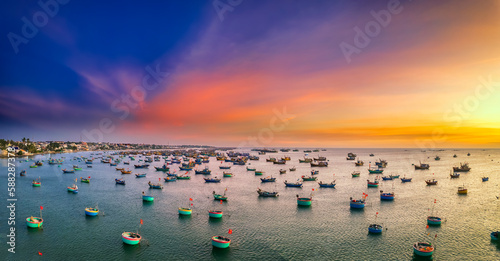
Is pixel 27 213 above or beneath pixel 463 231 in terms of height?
above

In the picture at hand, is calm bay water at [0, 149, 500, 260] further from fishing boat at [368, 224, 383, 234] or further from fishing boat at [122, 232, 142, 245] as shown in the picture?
fishing boat at [368, 224, 383, 234]

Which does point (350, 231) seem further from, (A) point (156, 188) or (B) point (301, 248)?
(A) point (156, 188)

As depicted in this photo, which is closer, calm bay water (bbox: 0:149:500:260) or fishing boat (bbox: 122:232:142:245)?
calm bay water (bbox: 0:149:500:260)

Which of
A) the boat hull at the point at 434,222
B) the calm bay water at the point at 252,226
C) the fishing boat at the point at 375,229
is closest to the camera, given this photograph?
the calm bay water at the point at 252,226

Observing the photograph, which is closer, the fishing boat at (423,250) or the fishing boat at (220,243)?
the fishing boat at (423,250)

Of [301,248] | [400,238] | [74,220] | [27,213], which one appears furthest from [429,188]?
[27,213]

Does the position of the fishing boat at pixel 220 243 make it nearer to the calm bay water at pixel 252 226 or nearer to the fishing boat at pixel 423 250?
the calm bay water at pixel 252 226

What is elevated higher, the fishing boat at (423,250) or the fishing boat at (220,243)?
the fishing boat at (220,243)

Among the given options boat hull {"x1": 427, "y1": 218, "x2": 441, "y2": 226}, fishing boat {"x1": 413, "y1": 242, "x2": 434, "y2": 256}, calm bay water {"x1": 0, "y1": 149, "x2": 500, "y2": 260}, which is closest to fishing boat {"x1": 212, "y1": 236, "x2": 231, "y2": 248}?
calm bay water {"x1": 0, "y1": 149, "x2": 500, "y2": 260}

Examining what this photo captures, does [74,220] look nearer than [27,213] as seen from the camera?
Yes

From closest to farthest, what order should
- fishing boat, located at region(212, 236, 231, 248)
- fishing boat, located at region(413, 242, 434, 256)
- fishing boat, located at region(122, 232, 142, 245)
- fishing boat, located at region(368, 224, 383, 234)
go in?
fishing boat, located at region(413, 242, 434, 256), fishing boat, located at region(212, 236, 231, 248), fishing boat, located at region(122, 232, 142, 245), fishing boat, located at region(368, 224, 383, 234)

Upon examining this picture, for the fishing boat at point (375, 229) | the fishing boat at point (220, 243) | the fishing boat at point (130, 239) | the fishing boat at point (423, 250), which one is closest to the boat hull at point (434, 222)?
the fishing boat at point (375, 229)
